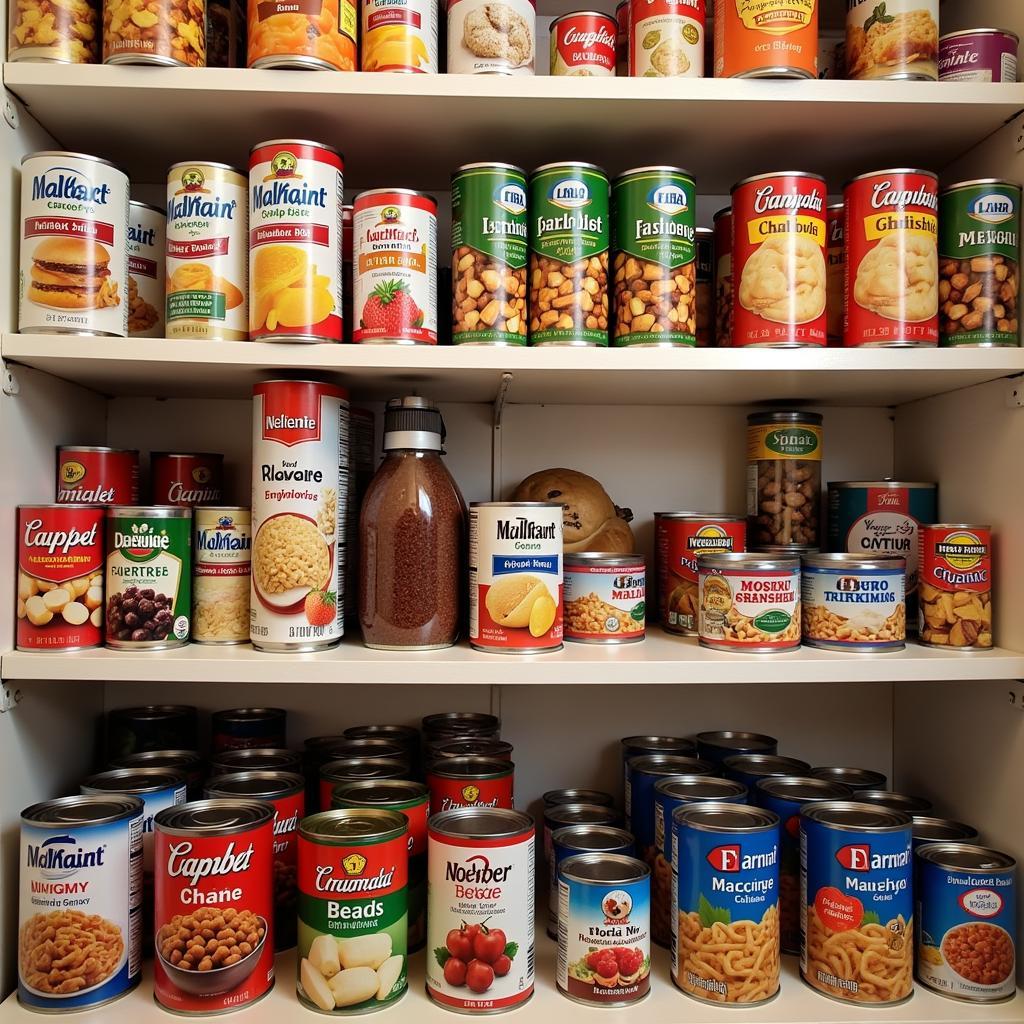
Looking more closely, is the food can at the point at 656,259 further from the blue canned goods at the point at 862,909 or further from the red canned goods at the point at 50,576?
the red canned goods at the point at 50,576

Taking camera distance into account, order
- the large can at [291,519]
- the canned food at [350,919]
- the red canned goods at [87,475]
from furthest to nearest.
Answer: the red canned goods at [87,475] < the large can at [291,519] < the canned food at [350,919]

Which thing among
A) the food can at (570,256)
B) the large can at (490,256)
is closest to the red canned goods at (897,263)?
the food can at (570,256)

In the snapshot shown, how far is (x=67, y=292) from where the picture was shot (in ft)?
3.24

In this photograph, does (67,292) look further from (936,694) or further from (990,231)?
(936,694)

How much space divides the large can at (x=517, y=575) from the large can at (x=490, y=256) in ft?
0.73

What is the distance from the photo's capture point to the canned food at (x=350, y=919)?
922mm

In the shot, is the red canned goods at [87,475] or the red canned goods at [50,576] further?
the red canned goods at [87,475]

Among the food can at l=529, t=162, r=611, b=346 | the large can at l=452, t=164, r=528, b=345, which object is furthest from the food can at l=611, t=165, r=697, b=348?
the large can at l=452, t=164, r=528, b=345

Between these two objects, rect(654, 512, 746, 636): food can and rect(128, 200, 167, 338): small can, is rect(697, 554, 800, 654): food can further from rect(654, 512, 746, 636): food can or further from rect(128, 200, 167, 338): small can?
rect(128, 200, 167, 338): small can

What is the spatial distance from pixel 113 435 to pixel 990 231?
1319 mm

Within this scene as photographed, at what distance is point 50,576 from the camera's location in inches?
40.0

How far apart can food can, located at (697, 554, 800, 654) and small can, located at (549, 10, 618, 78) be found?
0.66 m

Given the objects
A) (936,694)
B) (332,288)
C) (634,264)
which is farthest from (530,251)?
(936,694)

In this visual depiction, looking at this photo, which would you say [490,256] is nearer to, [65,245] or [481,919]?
[65,245]
